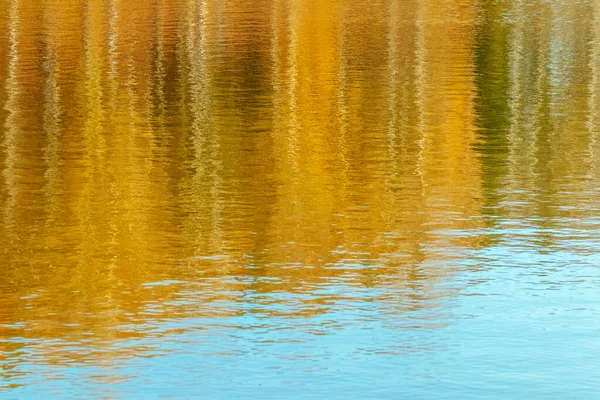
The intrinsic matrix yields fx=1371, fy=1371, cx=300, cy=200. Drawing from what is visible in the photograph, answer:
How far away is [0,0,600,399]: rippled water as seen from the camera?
15445 millimetres

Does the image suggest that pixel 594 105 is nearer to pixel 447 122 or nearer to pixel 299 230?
pixel 447 122

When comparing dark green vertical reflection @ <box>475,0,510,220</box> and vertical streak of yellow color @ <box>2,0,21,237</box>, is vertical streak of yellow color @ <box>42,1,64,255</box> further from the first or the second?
dark green vertical reflection @ <box>475,0,510,220</box>

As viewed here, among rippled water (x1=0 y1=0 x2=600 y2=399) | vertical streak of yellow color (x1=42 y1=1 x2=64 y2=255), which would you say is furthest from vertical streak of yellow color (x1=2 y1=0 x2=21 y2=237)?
vertical streak of yellow color (x1=42 y1=1 x2=64 y2=255)

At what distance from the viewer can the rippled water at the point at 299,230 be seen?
15445 mm

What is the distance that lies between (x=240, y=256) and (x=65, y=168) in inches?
404

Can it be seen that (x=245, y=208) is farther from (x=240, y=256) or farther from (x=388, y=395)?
(x=388, y=395)

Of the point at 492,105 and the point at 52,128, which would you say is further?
the point at 492,105

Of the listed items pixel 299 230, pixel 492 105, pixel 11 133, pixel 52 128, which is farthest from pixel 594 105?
pixel 299 230

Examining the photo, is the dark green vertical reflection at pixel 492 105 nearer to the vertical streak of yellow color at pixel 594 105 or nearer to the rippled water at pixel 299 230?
the rippled water at pixel 299 230

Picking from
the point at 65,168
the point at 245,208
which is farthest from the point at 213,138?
the point at 245,208

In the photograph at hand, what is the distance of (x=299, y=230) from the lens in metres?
23.3

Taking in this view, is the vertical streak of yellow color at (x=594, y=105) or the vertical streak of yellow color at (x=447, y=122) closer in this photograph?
the vertical streak of yellow color at (x=447, y=122)

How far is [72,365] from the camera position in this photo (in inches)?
609

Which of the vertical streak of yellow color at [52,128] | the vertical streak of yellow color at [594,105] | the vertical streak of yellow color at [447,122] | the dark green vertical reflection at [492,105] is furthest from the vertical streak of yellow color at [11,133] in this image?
the vertical streak of yellow color at [594,105]
